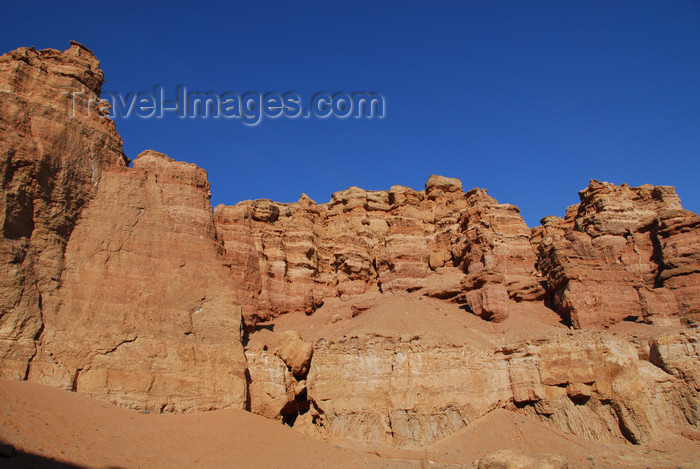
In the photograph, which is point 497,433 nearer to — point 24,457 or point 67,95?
point 24,457

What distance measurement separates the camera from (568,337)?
31.5m

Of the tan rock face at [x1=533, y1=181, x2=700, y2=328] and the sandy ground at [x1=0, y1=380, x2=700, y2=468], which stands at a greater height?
the tan rock face at [x1=533, y1=181, x2=700, y2=328]

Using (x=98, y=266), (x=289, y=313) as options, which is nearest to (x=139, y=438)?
(x=98, y=266)

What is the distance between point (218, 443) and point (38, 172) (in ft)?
48.2

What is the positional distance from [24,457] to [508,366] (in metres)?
25.7

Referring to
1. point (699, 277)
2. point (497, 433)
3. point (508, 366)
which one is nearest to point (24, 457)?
point (497, 433)

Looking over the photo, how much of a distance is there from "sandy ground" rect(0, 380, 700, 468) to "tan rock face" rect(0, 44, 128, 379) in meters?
3.32

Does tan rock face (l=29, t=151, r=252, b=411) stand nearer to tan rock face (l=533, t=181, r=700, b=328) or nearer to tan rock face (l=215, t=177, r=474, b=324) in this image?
tan rock face (l=215, t=177, r=474, b=324)

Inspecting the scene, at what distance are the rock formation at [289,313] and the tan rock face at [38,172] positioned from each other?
0.28 feet

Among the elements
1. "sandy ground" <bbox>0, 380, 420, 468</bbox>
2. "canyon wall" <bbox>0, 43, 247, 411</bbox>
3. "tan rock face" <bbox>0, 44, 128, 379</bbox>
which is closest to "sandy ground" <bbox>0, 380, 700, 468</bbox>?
"sandy ground" <bbox>0, 380, 420, 468</bbox>

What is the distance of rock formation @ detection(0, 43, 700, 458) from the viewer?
23.9m

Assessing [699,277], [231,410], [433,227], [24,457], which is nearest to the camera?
[24,457]

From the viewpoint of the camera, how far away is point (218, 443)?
23109 millimetres

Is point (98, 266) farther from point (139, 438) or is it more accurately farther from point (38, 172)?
point (139, 438)
